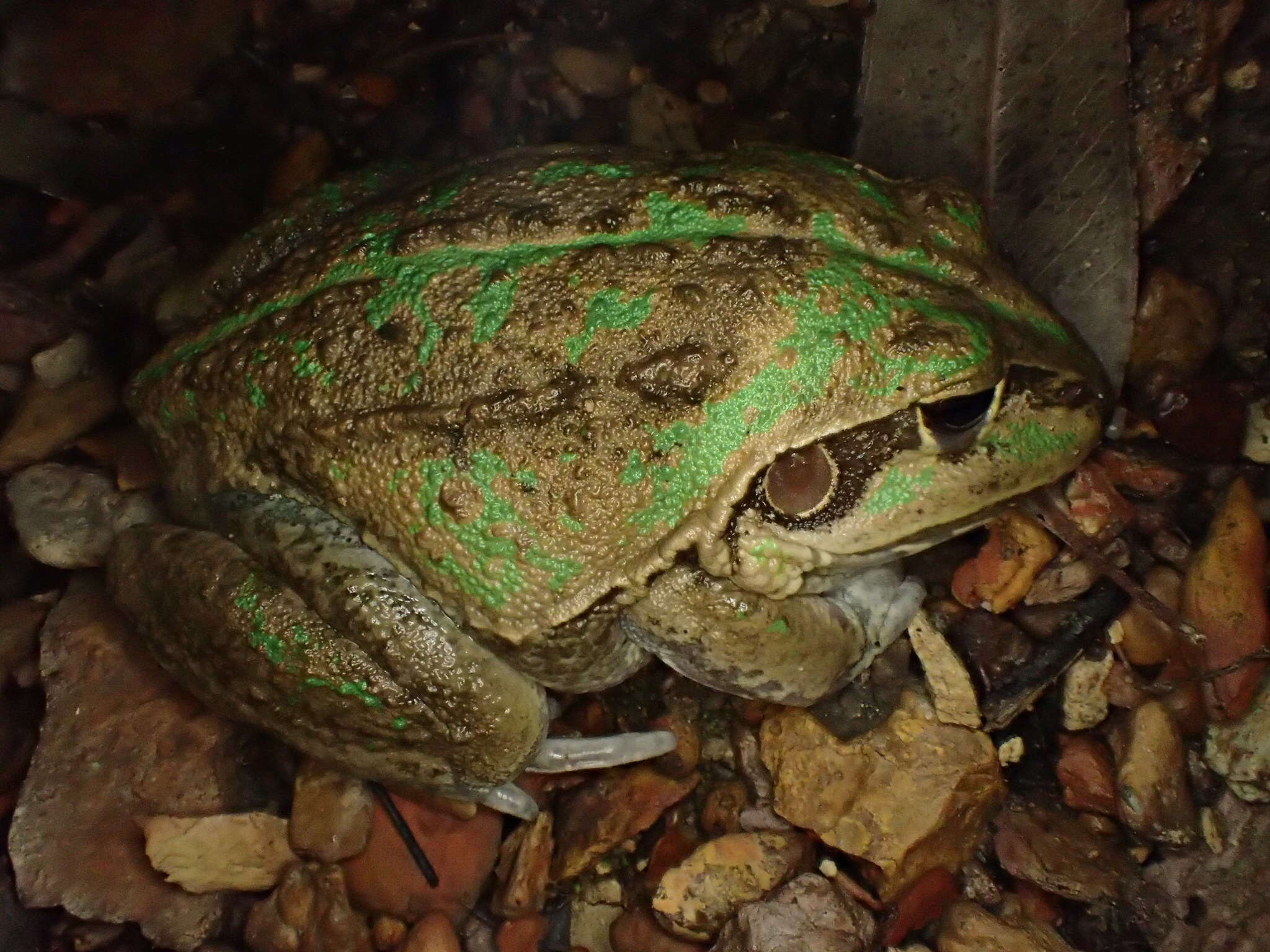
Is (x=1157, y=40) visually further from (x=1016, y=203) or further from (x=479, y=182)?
(x=479, y=182)

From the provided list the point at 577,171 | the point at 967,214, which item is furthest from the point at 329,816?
the point at 967,214

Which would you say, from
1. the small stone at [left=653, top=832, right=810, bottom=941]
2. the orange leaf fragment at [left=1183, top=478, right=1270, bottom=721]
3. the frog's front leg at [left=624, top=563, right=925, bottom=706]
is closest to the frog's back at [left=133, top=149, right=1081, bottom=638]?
the frog's front leg at [left=624, top=563, right=925, bottom=706]

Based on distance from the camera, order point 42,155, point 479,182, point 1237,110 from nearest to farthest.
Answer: point 479,182 < point 1237,110 < point 42,155

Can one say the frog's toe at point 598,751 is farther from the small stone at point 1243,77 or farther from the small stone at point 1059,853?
the small stone at point 1243,77

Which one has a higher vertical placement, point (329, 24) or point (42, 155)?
point (329, 24)

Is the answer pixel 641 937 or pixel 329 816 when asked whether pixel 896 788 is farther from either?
pixel 329 816

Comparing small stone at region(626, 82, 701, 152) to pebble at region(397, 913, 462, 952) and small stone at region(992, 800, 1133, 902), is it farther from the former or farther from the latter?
pebble at region(397, 913, 462, 952)

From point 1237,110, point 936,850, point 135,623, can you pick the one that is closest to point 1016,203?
point 1237,110
